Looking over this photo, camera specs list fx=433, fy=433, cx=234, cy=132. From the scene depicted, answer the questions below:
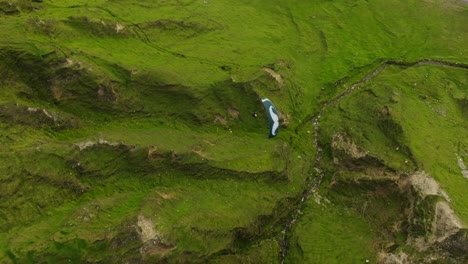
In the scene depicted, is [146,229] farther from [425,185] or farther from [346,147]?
[425,185]

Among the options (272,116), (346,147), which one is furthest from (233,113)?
(346,147)

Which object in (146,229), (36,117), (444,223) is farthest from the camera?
(444,223)

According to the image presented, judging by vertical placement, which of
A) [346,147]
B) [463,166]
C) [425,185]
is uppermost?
[425,185]

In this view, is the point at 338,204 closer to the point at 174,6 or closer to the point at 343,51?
the point at 343,51

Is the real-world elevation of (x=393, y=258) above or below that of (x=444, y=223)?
below

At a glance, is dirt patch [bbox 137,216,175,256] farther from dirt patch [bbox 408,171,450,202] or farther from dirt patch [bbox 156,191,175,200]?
dirt patch [bbox 408,171,450,202]

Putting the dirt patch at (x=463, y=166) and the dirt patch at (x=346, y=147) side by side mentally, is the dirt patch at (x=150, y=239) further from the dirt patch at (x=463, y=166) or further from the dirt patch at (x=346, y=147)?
the dirt patch at (x=463, y=166)

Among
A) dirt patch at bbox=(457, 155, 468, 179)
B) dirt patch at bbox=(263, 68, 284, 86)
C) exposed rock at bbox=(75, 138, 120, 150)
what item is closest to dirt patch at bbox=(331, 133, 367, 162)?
dirt patch at bbox=(263, 68, 284, 86)
